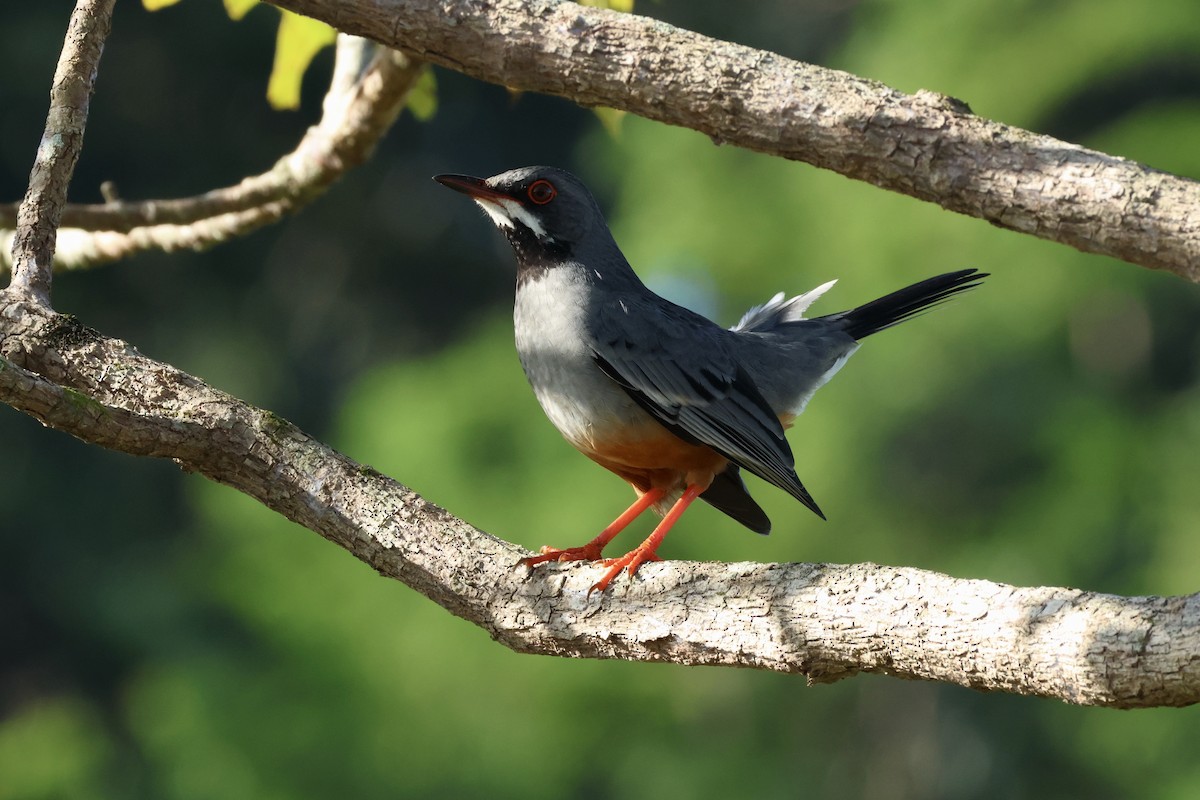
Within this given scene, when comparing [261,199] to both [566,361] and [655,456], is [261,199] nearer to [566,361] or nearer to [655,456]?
[566,361]

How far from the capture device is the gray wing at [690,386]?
5426 millimetres

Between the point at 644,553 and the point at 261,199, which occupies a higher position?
the point at 261,199

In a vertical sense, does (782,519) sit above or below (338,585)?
above

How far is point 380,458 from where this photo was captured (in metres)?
13.9

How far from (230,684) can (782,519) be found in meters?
5.97

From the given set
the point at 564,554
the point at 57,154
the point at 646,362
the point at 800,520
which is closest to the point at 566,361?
the point at 646,362

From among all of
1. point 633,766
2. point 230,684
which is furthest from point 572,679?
point 230,684

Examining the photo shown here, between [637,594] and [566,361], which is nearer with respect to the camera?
[637,594]

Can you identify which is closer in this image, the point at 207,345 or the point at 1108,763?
the point at 1108,763

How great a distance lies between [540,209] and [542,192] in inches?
2.9

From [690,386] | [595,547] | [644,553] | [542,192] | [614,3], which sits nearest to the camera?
[644,553]

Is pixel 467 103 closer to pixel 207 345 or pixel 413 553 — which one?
pixel 207 345

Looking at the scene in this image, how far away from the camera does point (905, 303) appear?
6086mm

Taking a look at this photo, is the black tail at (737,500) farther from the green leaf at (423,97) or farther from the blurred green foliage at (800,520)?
the blurred green foliage at (800,520)
